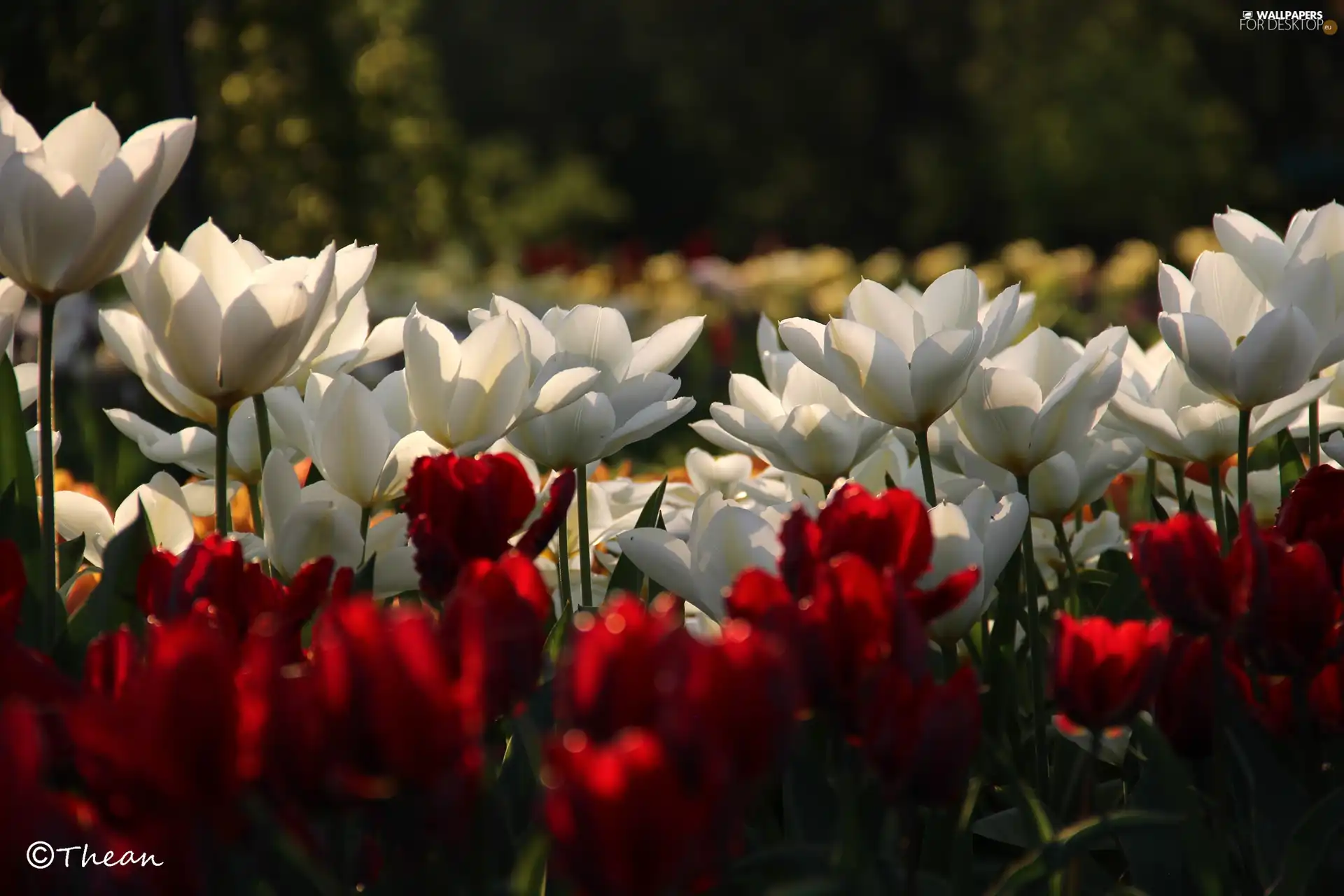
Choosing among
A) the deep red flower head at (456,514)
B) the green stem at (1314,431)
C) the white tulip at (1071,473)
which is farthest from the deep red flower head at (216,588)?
the green stem at (1314,431)

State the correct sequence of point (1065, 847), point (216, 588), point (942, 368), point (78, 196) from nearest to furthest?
point (1065, 847) < point (216, 588) < point (78, 196) < point (942, 368)

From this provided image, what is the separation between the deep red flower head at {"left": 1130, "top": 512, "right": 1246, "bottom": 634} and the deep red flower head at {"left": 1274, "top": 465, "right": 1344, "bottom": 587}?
0.14m

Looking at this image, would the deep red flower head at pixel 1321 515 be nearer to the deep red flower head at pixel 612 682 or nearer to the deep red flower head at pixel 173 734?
the deep red flower head at pixel 612 682

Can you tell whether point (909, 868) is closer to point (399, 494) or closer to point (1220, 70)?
point (399, 494)

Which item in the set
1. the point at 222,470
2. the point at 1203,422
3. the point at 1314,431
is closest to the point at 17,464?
the point at 222,470

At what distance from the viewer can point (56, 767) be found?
2.22 feet

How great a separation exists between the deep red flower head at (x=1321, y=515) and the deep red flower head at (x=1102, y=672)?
7.9 inches

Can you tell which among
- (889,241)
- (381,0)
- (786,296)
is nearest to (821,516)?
(786,296)

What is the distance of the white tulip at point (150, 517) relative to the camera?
1214 millimetres

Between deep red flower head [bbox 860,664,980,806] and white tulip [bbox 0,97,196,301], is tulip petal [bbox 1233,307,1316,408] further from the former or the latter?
white tulip [bbox 0,97,196,301]

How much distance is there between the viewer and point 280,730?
21.6 inches

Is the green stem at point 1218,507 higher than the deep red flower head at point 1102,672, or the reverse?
the deep red flower head at point 1102,672

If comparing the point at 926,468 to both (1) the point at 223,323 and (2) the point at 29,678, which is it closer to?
(1) the point at 223,323

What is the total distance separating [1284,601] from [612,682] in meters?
0.40
